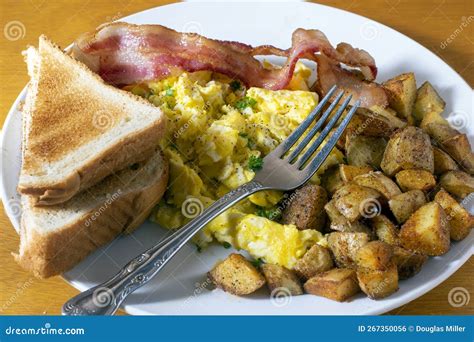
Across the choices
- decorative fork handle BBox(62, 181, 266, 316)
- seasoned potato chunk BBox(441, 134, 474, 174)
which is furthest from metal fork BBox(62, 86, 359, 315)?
seasoned potato chunk BBox(441, 134, 474, 174)

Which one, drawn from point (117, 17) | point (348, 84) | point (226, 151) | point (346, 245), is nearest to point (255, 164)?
point (226, 151)

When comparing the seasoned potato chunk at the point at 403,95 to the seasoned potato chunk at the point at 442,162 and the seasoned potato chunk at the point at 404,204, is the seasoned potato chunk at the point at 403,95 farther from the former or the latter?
the seasoned potato chunk at the point at 404,204

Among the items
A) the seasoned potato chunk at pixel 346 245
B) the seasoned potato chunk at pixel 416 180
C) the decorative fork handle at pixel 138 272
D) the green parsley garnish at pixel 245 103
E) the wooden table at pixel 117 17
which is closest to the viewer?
the decorative fork handle at pixel 138 272

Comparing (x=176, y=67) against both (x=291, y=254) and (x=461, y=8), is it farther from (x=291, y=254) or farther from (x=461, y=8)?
(x=461, y=8)

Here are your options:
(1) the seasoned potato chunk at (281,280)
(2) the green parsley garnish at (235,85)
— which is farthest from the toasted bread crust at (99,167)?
(1) the seasoned potato chunk at (281,280)

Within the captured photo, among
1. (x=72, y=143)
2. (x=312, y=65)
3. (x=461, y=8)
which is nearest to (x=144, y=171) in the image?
(x=72, y=143)

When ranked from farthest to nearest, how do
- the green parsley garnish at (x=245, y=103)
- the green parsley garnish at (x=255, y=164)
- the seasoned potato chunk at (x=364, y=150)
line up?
the green parsley garnish at (x=245, y=103) < the seasoned potato chunk at (x=364, y=150) < the green parsley garnish at (x=255, y=164)
